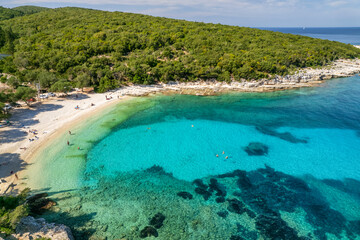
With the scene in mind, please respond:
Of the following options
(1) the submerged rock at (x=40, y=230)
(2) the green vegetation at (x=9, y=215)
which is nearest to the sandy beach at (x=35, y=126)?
(2) the green vegetation at (x=9, y=215)

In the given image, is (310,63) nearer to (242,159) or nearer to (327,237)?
(242,159)

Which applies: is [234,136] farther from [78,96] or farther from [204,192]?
[78,96]

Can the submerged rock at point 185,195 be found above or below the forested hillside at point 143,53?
below

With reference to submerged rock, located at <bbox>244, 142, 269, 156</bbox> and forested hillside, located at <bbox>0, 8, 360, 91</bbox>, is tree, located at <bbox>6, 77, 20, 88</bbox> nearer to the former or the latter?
forested hillside, located at <bbox>0, 8, 360, 91</bbox>

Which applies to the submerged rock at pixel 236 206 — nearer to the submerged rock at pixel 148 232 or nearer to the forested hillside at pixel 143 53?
the submerged rock at pixel 148 232

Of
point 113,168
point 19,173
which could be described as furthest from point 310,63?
point 19,173

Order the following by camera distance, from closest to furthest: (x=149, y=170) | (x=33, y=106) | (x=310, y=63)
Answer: (x=149, y=170) < (x=33, y=106) < (x=310, y=63)

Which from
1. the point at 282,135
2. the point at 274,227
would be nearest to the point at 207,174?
Answer: the point at 274,227
